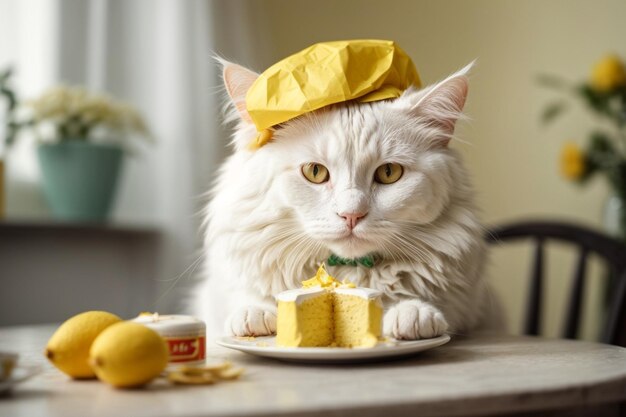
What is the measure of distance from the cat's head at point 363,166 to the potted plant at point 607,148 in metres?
1.87

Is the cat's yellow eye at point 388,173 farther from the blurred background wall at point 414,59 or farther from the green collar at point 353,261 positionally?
the blurred background wall at point 414,59

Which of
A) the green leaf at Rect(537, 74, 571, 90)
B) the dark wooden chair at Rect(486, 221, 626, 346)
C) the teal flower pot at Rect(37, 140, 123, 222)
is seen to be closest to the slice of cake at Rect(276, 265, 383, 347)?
the dark wooden chair at Rect(486, 221, 626, 346)

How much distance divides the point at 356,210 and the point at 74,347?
489 mm

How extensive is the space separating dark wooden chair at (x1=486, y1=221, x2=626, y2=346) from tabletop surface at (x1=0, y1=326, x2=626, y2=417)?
0.67 metres

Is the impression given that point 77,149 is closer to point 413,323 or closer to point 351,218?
point 351,218

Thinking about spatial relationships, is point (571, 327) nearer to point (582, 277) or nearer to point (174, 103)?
point (582, 277)

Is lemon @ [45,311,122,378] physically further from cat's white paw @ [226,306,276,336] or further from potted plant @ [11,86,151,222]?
potted plant @ [11,86,151,222]

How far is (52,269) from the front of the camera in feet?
7.86

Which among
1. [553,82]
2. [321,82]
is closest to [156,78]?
[321,82]

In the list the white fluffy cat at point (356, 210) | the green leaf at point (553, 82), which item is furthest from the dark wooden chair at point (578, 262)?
the green leaf at point (553, 82)

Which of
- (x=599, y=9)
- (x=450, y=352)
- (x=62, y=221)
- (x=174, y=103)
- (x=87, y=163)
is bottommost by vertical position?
(x=450, y=352)

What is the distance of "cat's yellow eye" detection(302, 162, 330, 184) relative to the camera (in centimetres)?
121

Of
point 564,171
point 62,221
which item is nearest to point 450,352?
point 62,221

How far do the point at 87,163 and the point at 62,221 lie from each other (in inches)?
8.5
